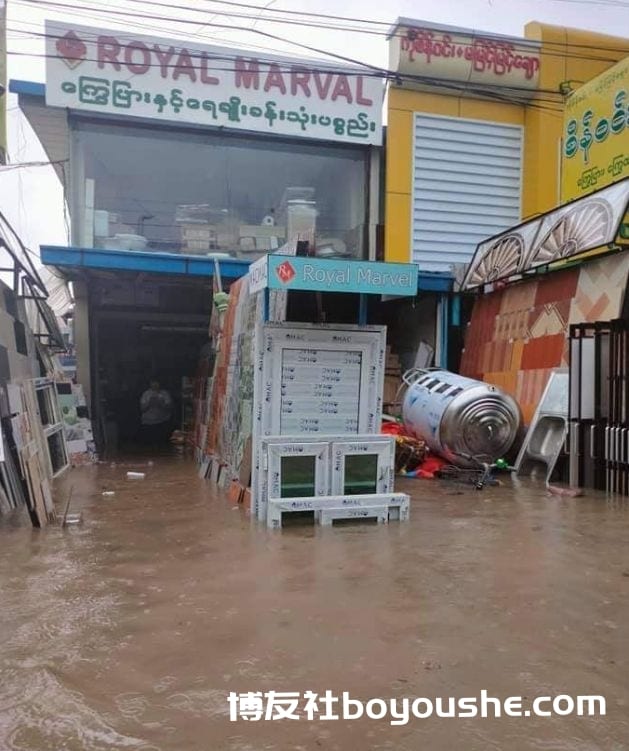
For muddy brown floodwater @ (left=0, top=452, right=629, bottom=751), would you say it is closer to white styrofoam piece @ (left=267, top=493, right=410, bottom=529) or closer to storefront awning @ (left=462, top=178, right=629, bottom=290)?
white styrofoam piece @ (left=267, top=493, right=410, bottom=529)

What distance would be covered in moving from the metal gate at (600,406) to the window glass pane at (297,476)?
4.03 meters

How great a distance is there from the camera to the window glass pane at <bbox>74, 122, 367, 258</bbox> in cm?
1306

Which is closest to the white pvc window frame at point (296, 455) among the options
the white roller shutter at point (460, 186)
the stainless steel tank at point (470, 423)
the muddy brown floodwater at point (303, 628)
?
the muddy brown floodwater at point (303, 628)

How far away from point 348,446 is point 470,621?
2.97m

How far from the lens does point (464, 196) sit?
14172 mm

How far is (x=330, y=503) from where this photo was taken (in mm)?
6379

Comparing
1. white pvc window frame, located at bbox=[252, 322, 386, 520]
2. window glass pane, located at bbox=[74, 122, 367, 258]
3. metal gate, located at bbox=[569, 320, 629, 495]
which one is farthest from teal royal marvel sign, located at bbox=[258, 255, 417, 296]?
window glass pane, located at bbox=[74, 122, 367, 258]

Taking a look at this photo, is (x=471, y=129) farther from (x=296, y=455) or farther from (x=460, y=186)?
(x=296, y=455)

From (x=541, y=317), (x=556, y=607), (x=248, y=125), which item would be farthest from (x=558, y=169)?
(x=556, y=607)

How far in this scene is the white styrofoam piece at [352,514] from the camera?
6.34 meters

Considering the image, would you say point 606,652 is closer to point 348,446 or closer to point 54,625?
point 54,625

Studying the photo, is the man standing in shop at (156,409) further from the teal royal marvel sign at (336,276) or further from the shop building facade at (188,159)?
the teal royal marvel sign at (336,276)

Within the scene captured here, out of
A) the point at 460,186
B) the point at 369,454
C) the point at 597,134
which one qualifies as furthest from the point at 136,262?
the point at 597,134

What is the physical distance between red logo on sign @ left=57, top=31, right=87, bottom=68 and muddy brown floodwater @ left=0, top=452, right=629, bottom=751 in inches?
372
